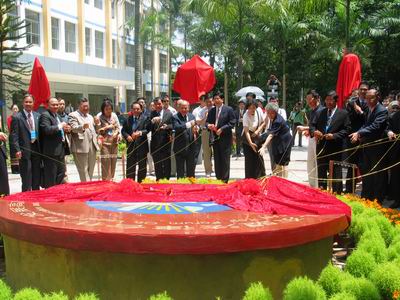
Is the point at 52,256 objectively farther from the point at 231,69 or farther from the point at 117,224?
the point at 231,69

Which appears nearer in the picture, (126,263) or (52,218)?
(126,263)

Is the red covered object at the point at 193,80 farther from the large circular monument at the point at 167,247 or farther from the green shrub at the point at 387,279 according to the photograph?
the green shrub at the point at 387,279

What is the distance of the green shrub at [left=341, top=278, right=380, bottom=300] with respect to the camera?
3113mm

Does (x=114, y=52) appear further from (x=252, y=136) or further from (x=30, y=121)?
(x=30, y=121)

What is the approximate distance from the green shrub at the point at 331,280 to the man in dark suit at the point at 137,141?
18.8ft

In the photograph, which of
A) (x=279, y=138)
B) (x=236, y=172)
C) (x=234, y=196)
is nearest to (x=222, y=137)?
(x=279, y=138)

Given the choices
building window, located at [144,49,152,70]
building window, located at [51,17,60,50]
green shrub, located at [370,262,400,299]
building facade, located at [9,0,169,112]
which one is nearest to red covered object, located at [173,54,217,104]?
green shrub, located at [370,262,400,299]

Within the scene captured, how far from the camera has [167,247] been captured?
329cm

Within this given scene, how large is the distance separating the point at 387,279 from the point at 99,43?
31255mm

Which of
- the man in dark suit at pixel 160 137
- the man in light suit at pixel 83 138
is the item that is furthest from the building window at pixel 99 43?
the man in light suit at pixel 83 138

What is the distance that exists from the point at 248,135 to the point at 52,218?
16.8ft

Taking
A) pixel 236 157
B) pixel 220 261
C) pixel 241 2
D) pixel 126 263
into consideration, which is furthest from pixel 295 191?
pixel 241 2

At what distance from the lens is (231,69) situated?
35062mm

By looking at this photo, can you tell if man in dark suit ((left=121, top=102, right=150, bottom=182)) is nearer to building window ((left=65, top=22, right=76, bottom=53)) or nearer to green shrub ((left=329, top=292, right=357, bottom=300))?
green shrub ((left=329, top=292, right=357, bottom=300))
